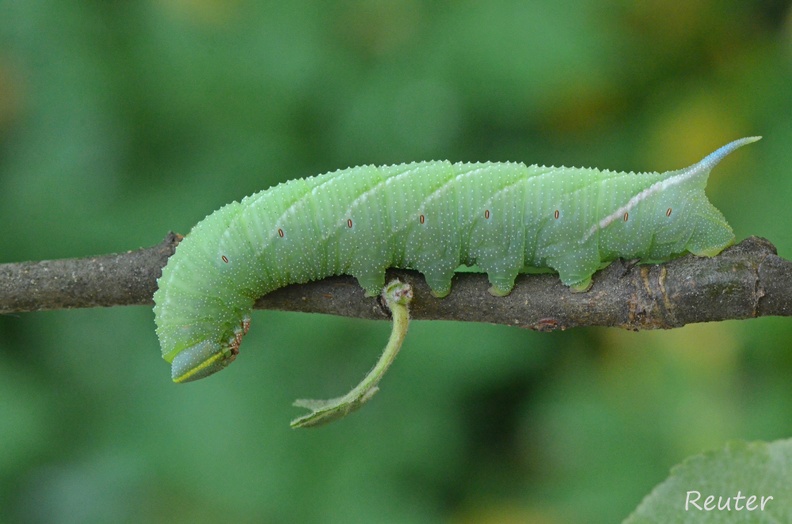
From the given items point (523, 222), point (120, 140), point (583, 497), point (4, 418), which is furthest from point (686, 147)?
point (4, 418)

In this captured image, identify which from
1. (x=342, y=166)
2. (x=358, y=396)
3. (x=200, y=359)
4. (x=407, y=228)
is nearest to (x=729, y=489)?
(x=358, y=396)

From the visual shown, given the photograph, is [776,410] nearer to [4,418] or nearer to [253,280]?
[253,280]

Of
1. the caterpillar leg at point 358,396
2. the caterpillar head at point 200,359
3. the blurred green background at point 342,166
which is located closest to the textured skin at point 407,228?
the caterpillar head at point 200,359

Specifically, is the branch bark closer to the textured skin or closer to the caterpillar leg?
the textured skin

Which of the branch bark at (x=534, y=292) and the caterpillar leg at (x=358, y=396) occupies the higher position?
the branch bark at (x=534, y=292)

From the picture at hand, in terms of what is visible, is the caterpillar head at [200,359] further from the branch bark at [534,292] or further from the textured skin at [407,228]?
the branch bark at [534,292]

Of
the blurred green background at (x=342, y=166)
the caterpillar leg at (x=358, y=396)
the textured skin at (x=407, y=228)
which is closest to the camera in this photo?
the caterpillar leg at (x=358, y=396)
